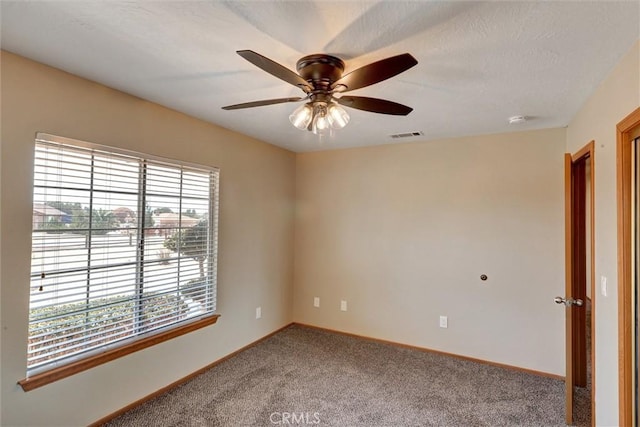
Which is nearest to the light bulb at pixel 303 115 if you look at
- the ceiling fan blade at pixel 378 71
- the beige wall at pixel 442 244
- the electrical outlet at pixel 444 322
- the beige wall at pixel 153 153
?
the ceiling fan blade at pixel 378 71

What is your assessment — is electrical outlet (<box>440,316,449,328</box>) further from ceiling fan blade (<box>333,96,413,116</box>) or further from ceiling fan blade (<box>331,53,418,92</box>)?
ceiling fan blade (<box>331,53,418,92</box>)

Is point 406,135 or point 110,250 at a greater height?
point 406,135

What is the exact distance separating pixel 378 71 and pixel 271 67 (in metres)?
0.47

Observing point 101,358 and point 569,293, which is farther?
point 569,293

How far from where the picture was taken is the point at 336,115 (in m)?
1.70

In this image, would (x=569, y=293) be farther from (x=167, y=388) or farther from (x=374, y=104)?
(x=167, y=388)

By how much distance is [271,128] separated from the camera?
3094mm

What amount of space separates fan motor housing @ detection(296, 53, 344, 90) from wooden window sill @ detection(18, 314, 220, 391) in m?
2.27

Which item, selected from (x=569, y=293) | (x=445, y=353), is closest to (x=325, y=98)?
(x=569, y=293)

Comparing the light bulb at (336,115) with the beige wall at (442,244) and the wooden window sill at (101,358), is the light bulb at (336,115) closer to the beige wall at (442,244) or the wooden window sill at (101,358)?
the beige wall at (442,244)

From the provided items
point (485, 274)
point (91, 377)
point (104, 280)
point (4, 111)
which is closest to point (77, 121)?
A: point (4, 111)

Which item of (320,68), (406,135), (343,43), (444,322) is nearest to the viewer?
(343,43)

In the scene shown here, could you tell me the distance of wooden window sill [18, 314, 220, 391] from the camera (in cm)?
183

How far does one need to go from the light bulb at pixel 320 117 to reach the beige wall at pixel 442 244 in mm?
2048
